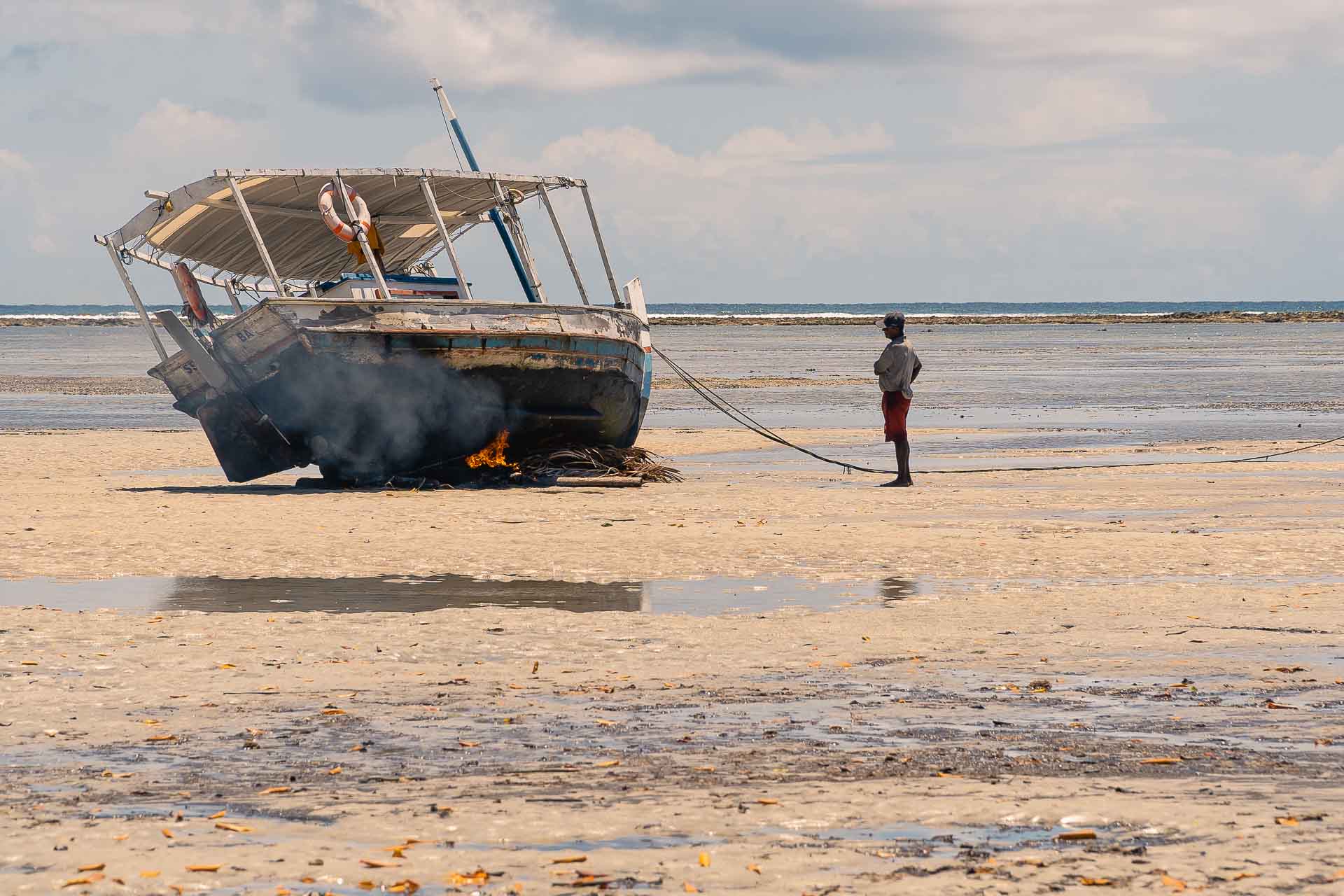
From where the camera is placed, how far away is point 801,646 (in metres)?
8.17

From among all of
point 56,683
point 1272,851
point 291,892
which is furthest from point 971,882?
point 56,683

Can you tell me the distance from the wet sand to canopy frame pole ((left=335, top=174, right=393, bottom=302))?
14.8ft

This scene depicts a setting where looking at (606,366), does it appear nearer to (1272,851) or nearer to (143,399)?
(1272,851)

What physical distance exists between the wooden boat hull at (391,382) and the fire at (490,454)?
3.8 inches

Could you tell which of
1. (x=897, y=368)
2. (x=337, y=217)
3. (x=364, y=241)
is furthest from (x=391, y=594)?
(x=337, y=217)

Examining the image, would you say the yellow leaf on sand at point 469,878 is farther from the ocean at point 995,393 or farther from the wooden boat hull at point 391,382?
the ocean at point 995,393

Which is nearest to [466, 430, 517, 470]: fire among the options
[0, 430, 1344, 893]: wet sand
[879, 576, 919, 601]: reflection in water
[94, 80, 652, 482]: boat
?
[94, 80, 652, 482]: boat

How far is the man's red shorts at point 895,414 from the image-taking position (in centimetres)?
1648

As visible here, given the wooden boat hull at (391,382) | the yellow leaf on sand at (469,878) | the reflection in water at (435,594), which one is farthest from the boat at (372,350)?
the yellow leaf on sand at (469,878)

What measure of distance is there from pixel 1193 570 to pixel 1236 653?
3045 mm

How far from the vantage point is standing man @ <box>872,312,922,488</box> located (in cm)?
1650

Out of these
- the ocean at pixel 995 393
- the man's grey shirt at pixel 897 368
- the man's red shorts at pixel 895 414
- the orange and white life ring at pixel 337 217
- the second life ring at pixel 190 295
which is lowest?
the ocean at pixel 995 393

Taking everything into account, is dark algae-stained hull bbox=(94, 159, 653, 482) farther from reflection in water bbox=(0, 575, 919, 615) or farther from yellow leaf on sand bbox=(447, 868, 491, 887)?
yellow leaf on sand bbox=(447, 868, 491, 887)

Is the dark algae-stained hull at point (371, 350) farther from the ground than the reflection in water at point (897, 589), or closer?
farther from the ground
